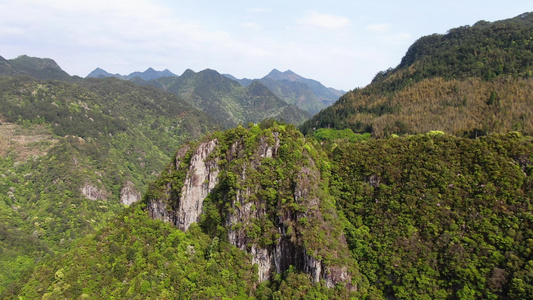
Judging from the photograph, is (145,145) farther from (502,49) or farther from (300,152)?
(502,49)

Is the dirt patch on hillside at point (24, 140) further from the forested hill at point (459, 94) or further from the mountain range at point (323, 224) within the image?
the forested hill at point (459, 94)

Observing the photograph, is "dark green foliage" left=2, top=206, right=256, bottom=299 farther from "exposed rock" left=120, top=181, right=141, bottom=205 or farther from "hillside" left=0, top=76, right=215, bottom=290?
"exposed rock" left=120, top=181, right=141, bottom=205

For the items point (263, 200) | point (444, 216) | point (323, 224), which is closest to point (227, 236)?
point (263, 200)

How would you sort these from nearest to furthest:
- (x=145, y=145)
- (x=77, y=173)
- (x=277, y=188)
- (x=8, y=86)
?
(x=277, y=188)
(x=77, y=173)
(x=8, y=86)
(x=145, y=145)

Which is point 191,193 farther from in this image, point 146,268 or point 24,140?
point 24,140

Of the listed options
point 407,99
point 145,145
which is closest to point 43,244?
point 145,145

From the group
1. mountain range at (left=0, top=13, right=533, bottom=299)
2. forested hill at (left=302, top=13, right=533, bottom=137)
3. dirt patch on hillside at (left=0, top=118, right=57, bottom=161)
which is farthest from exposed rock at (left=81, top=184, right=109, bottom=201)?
forested hill at (left=302, top=13, right=533, bottom=137)
